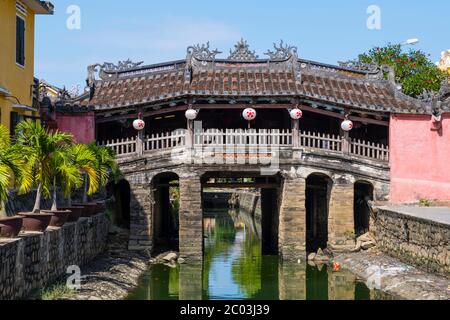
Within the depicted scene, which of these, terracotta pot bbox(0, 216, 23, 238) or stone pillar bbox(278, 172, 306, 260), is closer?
terracotta pot bbox(0, 216, 23, 238)

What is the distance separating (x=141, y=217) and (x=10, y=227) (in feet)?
35.2

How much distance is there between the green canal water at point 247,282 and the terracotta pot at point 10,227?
14.6 feet

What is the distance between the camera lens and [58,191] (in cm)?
2211

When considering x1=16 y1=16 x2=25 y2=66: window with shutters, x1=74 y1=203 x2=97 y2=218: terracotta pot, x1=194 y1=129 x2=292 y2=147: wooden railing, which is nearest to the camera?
x1=74 y1=203 x2=97 y2=218: terracotta pot

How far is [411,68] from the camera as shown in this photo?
36312 mm

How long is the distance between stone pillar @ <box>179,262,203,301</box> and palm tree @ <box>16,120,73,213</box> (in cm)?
437

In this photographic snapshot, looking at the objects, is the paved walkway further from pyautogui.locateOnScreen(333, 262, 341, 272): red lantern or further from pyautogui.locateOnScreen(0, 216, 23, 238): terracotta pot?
pyautogui.locateOnScreen(0, 216, 23, 238): terracotta pot

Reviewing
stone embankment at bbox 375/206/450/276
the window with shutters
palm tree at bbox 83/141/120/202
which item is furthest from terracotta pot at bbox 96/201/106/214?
stone embankment at bbox 375/206/450/276

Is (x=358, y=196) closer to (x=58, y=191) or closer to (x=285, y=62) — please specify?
(x=285, y=62)

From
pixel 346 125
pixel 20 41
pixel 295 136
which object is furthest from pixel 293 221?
pixel 20 41

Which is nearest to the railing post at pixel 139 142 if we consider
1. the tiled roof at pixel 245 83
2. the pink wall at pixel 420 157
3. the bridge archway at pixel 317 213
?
the tiled roof at pixel 245 83

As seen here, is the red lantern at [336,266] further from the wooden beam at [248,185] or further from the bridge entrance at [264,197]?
the wooden beam at [248,185]

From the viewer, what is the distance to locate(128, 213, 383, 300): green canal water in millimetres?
18672
